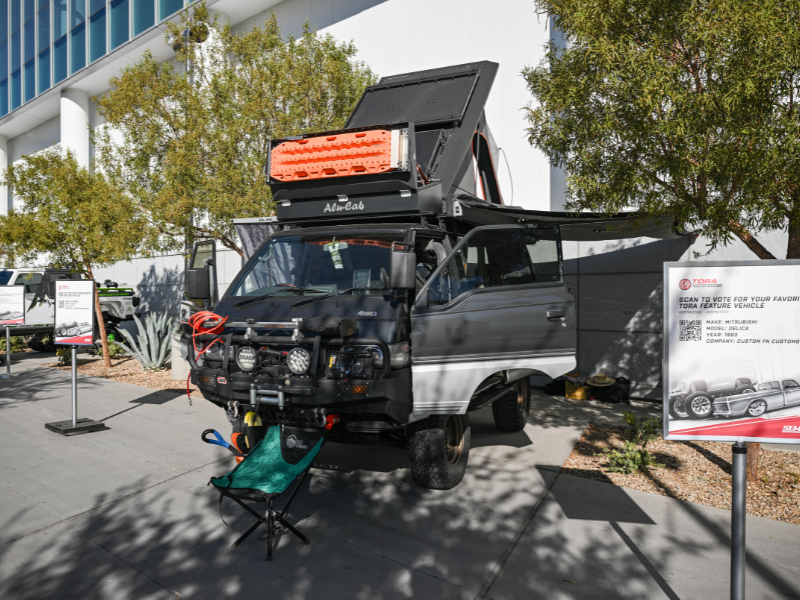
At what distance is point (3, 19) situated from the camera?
84.3ft

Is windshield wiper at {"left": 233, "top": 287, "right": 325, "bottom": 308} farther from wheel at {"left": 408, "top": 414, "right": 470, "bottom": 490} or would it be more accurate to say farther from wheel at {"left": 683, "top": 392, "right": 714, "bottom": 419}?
wheel at {"left": 683, "top": 392, "right": 714, "bottom": 419}

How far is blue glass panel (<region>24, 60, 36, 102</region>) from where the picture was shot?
2339 cm

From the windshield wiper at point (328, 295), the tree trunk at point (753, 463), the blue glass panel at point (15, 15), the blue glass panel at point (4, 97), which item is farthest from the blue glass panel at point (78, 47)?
the tree trunk at point (753, 463)

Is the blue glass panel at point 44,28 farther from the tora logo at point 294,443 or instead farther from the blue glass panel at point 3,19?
the tora logo at point 294,443

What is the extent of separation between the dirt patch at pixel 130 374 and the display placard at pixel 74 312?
2.61m

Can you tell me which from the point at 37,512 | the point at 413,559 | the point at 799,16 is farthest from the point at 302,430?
the point at 799,16

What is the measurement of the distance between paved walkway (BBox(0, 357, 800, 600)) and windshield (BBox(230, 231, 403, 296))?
1799 millimetres

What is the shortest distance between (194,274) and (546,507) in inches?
154

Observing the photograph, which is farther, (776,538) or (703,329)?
(776,538)

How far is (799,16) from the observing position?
4207 millimetres

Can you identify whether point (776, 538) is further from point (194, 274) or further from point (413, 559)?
point (194, 274)

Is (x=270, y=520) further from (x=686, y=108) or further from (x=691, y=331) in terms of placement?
(x=686, y=108)

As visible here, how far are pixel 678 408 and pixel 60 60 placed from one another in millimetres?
Answer: 25210

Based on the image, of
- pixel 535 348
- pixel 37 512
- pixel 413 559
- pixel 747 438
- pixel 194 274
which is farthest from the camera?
pixel 194 274
